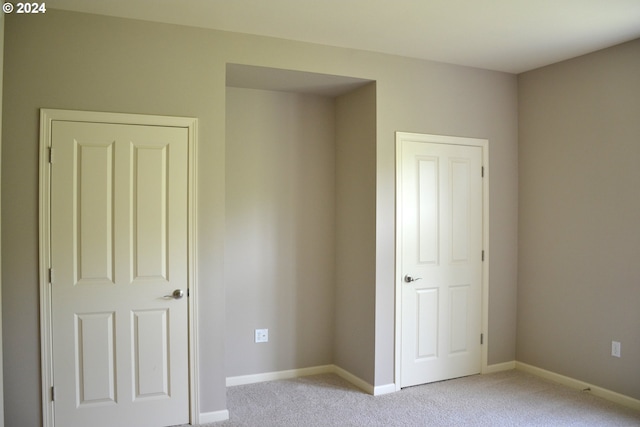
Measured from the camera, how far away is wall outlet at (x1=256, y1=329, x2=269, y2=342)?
4211 mm

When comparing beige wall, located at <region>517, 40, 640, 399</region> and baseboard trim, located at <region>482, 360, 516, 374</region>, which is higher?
beige wall, located at <region>517, 40, 640, 399</region>

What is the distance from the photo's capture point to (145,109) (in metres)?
3.20

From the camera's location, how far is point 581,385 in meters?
3.97

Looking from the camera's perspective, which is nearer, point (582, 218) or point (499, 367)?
point (582, 218)

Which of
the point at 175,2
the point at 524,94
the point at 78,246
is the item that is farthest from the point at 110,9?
the point at 524,94

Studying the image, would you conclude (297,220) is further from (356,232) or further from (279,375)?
(279,375)

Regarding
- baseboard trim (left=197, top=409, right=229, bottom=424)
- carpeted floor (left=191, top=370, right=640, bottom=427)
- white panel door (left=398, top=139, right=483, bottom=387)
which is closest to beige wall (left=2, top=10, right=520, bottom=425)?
baseboard trim (left=197, top=409, right=229, bottom=424)

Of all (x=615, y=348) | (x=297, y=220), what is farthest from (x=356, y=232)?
(x=615, y=348)

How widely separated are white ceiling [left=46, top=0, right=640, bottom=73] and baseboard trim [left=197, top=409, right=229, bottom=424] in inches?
102

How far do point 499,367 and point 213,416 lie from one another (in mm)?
2563

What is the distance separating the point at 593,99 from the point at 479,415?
2536 millimetres

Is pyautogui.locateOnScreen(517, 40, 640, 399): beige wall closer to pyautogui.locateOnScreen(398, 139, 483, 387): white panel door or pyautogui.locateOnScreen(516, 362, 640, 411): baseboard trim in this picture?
pyautogui.locateOnScreen(516, 362, 640, 411): baseboard trim

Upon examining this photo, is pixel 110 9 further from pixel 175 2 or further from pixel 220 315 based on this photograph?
pixel 220 315

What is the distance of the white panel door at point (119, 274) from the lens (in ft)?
9.97
